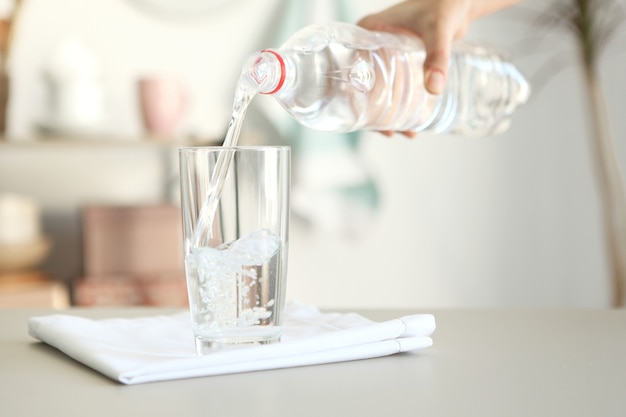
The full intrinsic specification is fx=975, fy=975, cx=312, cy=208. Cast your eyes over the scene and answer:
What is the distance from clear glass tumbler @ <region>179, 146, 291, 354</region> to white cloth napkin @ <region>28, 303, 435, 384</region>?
1.5 inches

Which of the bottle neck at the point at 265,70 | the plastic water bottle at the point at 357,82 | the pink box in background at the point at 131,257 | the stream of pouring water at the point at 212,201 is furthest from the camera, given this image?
the pink box in background at the point at 131,257

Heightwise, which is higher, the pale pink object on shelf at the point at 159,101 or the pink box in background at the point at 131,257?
the pale pink object on shelf at the point at 159,101

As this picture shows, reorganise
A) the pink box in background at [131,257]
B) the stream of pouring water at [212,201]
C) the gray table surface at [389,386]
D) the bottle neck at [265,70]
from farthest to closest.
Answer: the pink box in background at [131,257] < the bottle neck at [265,70] < the stream of pouring water at [212,201] < the gray table surface at [389,386]

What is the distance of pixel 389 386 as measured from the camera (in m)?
0.66

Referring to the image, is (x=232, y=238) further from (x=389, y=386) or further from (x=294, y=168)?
(x=294, y=168)

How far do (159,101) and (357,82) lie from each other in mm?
1546

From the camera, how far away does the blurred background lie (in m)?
2.49

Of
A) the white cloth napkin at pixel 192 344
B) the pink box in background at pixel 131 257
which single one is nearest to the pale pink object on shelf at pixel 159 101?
the pink box in background at pixel 131 257

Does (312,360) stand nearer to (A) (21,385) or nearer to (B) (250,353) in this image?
(B) (250,353)

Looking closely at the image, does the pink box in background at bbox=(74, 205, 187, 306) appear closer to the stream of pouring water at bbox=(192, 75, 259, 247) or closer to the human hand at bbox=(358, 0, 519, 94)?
the human hand at bbox=(358, 0, 519, 94)

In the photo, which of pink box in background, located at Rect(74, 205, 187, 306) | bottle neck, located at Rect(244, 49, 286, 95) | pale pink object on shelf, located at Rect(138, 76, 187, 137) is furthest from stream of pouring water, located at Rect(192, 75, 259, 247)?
pale pink object on shelf, located at Rect(138, 76, 187, 137)

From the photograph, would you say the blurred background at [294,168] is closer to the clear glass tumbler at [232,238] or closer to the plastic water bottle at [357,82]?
the plastic water bottle at [357,82]

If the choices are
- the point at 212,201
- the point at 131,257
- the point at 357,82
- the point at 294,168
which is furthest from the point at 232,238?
the point at 294,168

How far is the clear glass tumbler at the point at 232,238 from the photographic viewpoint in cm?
75
